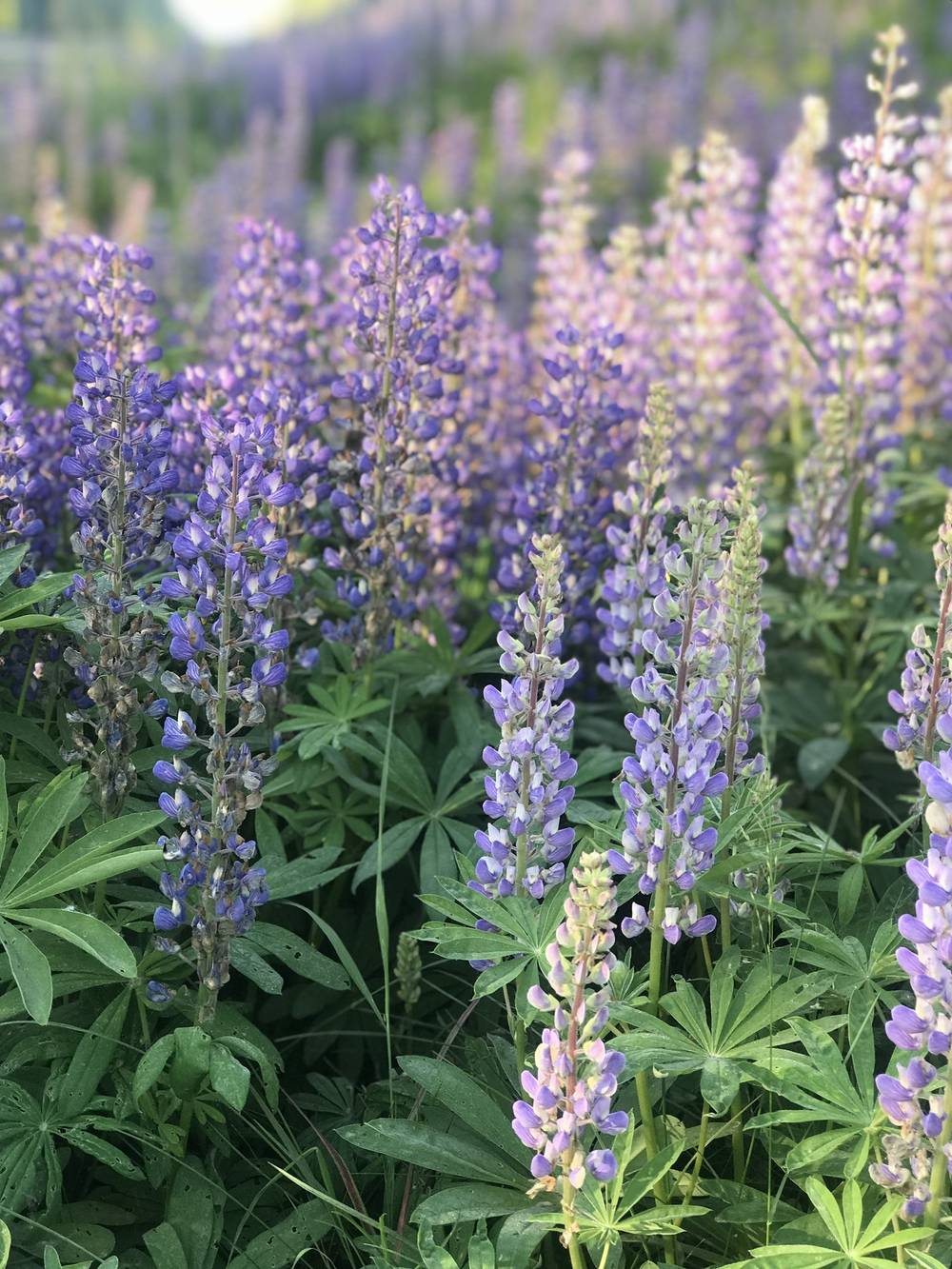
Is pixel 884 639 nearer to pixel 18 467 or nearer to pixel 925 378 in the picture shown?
pixel 925 378

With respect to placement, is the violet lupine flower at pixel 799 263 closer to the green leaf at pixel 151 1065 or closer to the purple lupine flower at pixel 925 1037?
the purple lupine flower at pixel 925 1037

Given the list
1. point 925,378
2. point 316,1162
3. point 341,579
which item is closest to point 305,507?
point 341,579

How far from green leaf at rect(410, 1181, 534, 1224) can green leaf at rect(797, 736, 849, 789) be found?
156 centimetres

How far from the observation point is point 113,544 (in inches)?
106

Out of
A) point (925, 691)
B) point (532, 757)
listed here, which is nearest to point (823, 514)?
point (925, 691)

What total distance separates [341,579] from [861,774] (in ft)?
5.17

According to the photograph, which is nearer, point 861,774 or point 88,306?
point 88,306

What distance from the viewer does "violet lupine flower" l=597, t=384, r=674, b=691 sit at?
3100 millimetres

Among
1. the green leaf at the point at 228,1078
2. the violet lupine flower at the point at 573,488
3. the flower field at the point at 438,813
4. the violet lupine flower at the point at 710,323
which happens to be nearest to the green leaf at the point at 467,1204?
the flower field at the point at 438,813

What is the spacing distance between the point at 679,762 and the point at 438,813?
0.91m

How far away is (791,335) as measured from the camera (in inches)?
199

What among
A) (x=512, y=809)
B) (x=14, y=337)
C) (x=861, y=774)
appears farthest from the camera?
(x=861, y=774)

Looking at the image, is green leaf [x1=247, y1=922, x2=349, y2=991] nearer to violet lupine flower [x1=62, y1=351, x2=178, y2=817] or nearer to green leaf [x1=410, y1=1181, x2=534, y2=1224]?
violet lupine flower [x1=62, y1=351, x2=178, y2=817]

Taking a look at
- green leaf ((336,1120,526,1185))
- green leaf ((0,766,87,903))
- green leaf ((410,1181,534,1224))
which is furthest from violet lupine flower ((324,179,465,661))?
green leaf ((410,1181,534,1224))
